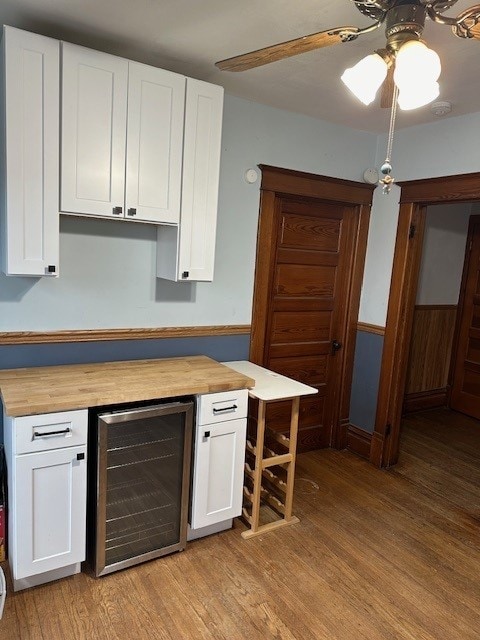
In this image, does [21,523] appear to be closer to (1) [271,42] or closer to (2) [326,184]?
(1) [271,42]

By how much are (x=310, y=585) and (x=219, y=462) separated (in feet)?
2.36

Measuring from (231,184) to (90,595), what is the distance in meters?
2.34

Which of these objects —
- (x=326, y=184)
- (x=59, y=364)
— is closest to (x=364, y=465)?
(x=326, y=184)

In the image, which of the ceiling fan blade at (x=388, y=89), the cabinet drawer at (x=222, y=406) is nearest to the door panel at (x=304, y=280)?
the cabinet drawer at (x=222, y=406)

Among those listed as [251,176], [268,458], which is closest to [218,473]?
[268,458]

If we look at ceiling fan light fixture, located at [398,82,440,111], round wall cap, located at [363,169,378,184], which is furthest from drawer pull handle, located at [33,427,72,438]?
round wall cap, located at [363,169,378,184]

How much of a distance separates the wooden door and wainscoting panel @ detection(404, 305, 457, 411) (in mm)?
100

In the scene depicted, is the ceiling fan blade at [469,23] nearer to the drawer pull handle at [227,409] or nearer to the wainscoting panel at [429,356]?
the drawer pull handle at [227,409]

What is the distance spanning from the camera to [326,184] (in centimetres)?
326

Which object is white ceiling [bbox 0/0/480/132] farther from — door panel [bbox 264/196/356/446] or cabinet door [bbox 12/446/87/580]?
cabinet door [bbox 12/446/87/580]

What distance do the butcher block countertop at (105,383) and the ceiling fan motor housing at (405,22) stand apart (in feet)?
5.27

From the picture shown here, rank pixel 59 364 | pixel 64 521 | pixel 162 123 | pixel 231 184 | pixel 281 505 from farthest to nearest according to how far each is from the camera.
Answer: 1. pixel 231 184
2. pixel 281 505
3. pixel 59 364
4. pixel 162 123
5. pixel 64 521

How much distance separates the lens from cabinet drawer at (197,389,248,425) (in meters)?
2.28

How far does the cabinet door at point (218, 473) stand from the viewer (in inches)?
91.7
